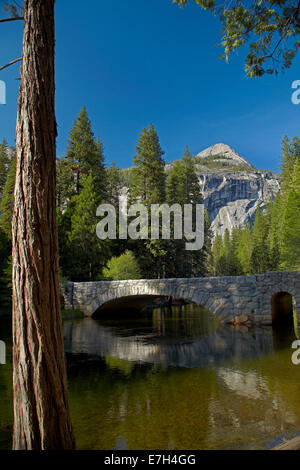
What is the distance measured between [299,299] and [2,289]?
18.7 m

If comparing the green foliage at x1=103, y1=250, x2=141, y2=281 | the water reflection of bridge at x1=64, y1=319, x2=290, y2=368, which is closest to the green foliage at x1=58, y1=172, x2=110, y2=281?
the green foliage at x1=103, y1=250, x2=141, y2=281

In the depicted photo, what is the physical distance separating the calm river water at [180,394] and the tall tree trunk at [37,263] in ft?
5.36

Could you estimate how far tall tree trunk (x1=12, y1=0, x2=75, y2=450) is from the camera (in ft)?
8.68

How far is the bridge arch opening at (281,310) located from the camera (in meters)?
15.5

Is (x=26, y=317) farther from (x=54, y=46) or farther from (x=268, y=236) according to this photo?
(x=268, y=236)

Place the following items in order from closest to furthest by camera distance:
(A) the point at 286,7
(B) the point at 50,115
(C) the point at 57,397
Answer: (C) the point at 57,397 < (B) the point at 50,115 < (A) the point at 286,7

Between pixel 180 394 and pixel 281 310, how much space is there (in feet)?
43.5

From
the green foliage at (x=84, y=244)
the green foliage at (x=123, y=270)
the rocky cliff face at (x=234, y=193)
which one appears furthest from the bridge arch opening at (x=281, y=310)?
the rocky cliff face at (x=234, y=193)

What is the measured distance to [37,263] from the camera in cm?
275

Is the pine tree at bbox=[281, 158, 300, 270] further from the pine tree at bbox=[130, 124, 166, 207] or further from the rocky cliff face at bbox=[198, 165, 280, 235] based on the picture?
the rocky cliff face at bbox=[198, 165, 280, 235]

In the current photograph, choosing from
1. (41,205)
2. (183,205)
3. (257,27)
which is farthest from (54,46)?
(183,205)

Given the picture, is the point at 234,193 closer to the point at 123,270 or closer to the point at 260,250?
the point at 260,250

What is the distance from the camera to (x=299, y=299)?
13.4 meters

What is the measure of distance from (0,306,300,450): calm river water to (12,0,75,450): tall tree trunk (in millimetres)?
1633
